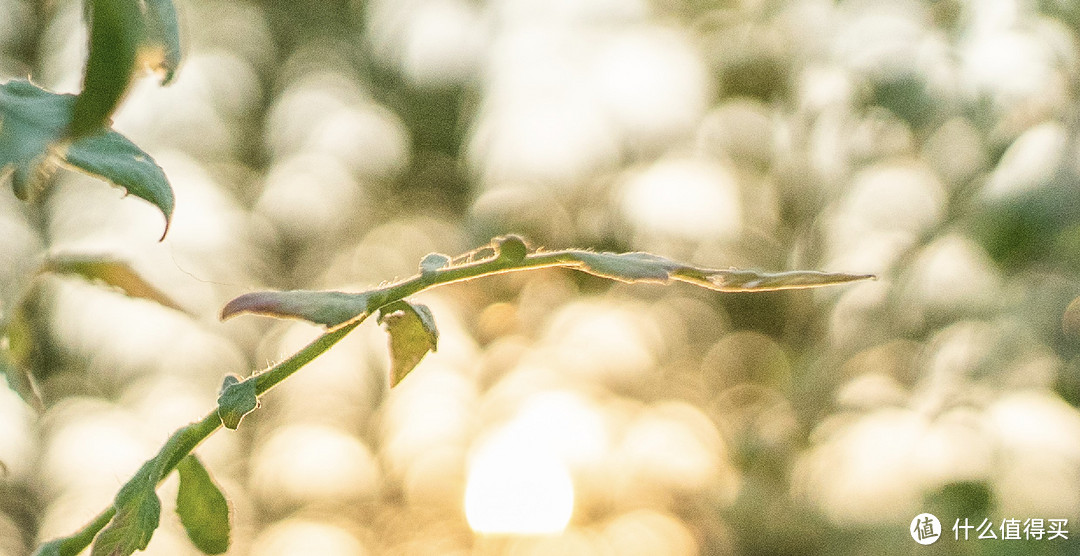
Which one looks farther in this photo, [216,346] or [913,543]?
[216,346]

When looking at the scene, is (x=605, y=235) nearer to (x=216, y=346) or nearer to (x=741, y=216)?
(x=741, y=216)

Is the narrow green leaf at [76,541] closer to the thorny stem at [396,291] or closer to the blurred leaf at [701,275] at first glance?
the thorny stem at [396,291]

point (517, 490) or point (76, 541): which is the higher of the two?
point (517, 490)

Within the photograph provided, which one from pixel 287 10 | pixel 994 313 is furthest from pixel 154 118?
pixel 994 313

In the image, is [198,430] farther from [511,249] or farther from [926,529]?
[926,529]

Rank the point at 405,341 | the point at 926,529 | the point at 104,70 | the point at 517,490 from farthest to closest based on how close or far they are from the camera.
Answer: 1. the point at 517,490
2. the point at 926,529
3. the point at 405,341
4. the point at 104,70

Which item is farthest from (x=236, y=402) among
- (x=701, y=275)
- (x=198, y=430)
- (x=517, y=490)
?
(x=517, y=490)
